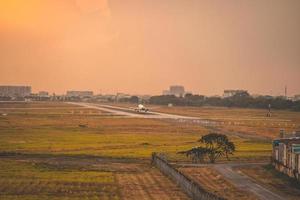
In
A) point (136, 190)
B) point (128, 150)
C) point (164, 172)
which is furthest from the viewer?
point (128, 150)

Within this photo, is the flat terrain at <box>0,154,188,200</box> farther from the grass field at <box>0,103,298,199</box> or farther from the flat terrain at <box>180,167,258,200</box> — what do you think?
the flat terrain at <box>180,167,258,200</box>

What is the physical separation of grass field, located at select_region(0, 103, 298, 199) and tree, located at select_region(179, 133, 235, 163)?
90 centimetres

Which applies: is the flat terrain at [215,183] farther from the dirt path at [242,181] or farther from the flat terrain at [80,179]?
the flat terrain at [80,179]

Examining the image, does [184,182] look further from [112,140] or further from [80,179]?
[112,140]

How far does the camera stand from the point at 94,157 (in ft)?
176

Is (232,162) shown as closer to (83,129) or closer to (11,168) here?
(11,168)

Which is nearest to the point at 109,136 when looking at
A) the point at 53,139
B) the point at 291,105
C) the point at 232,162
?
the point at 53,139

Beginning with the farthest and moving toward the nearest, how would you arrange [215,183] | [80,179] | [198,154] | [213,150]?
[213,150]
[198,154]
[80,179]
[215,183]

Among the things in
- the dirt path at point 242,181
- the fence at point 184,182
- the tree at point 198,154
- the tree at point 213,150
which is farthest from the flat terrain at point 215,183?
the tree at point 213,150

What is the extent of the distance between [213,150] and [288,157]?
951 cm

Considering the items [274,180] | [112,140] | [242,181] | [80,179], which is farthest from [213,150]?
[112,140]

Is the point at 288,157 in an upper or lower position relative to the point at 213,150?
upper

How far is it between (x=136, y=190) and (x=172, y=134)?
45.7 metres

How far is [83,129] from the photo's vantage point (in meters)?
89.2
